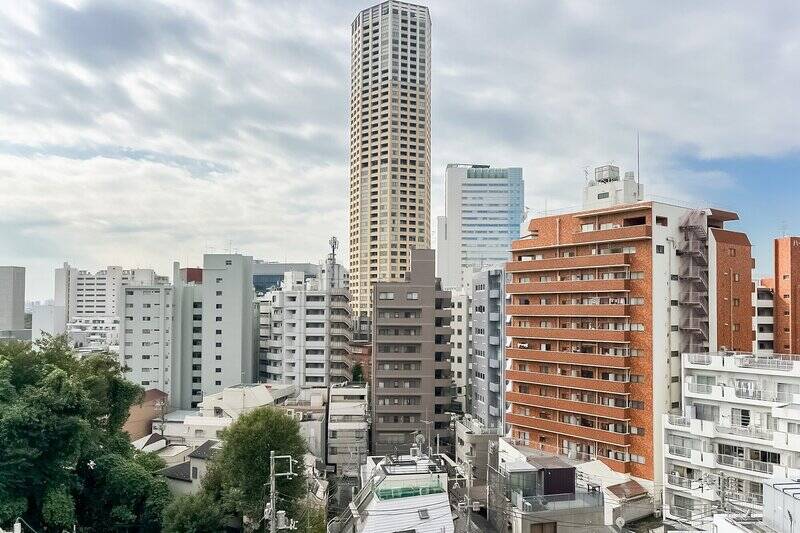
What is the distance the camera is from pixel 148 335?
51875 mm

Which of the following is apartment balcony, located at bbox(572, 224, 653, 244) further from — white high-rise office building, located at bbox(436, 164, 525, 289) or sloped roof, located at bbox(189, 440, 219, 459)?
white high-rise office building, located at bbox(436, 164, 525, 289)

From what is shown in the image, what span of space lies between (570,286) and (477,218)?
79.8 m

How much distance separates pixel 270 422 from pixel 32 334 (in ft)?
213

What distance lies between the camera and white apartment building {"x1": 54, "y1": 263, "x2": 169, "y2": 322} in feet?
353

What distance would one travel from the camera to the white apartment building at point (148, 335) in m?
51.3

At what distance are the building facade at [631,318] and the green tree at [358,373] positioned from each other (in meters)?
29.0

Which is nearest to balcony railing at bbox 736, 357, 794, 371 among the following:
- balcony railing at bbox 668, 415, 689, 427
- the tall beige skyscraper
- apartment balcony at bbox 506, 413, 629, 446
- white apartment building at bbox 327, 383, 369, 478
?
balcony railing at bbox 668, 415, 689, 427

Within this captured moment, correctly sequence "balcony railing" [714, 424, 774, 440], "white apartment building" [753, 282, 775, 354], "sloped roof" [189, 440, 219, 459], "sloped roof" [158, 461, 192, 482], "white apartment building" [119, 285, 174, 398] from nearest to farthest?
"balcony railing" [714, 424, 774, 440] < "sloped roof" [189, 440, 219, 459] < "sloped roof" [158, 461, 192, 482] < "white apartment building" [753, 282, 775, 354] < "white apartment building" [119, 285, 174, 398]

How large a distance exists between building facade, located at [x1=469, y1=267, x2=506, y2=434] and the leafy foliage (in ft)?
78.3

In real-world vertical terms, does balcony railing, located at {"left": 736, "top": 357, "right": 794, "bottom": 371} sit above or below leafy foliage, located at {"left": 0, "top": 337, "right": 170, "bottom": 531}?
above

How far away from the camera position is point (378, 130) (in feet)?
285

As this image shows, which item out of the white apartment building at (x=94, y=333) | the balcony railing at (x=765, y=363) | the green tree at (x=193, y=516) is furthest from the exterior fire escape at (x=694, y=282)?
the white apartment building at (x=94, y=333)

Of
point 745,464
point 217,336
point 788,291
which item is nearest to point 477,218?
point 217,336

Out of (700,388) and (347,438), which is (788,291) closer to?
(700,388)
